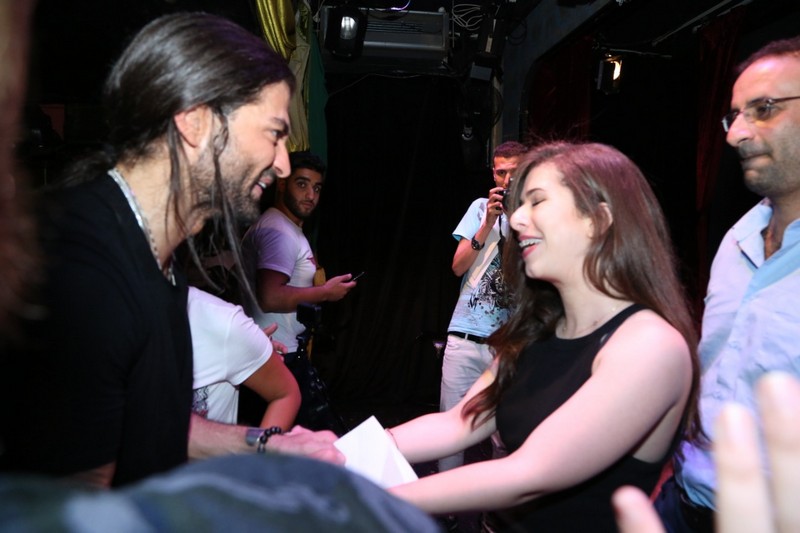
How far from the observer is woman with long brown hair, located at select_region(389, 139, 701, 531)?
3.93 ft

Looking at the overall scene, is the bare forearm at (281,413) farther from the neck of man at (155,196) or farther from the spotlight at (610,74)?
the spotlight at (610,74)

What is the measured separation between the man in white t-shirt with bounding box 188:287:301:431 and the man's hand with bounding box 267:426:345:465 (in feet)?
0.71

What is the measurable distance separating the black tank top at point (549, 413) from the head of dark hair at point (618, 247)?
60mm

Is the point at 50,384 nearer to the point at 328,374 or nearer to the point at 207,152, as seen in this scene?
the point at 207,152

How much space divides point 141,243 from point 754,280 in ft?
5.79

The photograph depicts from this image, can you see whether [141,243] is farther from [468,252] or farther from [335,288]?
[468,252]

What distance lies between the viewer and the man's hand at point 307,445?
57.2 inches

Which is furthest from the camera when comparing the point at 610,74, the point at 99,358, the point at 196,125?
the point at 610,74

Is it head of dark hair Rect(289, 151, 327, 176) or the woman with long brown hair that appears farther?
head of dark hair Rect(289, 151, 327, 176)

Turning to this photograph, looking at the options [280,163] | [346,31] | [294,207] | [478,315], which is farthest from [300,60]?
[280,163]

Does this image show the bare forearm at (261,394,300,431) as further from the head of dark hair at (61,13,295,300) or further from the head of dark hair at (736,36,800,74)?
the head of dark hair at (736,36,800,74)

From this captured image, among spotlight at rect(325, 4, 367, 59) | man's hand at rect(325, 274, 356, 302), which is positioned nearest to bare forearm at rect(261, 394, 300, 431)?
man's hand at rect(325, 274, 356, 302)

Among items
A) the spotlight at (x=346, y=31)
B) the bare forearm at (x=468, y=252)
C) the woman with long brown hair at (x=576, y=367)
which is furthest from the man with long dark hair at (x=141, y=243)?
the spotlight at (x=346, y=31)

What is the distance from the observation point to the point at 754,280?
5.75 ft
